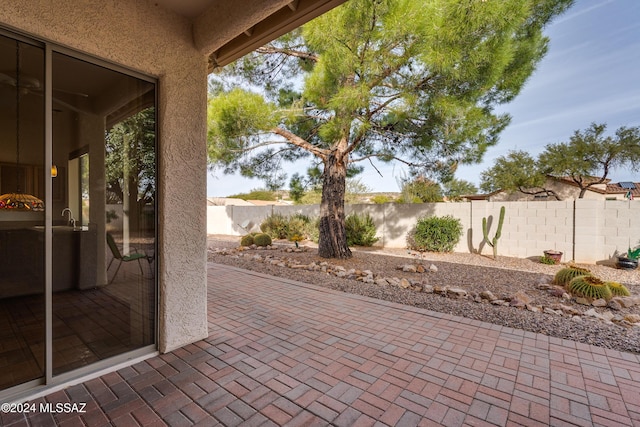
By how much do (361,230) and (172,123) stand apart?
8649mm

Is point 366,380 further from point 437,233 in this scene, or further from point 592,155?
point 592,155

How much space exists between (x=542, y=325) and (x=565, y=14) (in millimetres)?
6664

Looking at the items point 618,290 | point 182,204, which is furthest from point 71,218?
point 618,290

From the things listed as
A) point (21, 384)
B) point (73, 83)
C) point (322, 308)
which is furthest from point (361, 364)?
point (73, 83)

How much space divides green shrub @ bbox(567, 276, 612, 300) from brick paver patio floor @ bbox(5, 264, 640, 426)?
2.27 metres

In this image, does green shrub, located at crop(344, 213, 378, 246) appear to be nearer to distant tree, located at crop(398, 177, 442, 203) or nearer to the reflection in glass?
distant tree, located at crop(398, 177, 442, 203)

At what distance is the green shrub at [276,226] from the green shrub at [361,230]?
3.13 metres

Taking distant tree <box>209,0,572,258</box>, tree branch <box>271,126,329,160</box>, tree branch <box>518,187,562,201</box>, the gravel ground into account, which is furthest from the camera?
tree branch <box>518,187,562,201</box>

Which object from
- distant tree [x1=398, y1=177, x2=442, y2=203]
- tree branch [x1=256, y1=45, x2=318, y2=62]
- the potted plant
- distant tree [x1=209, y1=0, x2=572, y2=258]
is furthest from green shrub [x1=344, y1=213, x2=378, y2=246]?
the potted plant

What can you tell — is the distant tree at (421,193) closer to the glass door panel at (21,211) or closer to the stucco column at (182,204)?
the stucco column at (182,204)

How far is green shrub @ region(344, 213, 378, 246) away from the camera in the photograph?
35.1ft

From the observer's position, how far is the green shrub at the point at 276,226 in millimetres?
12818

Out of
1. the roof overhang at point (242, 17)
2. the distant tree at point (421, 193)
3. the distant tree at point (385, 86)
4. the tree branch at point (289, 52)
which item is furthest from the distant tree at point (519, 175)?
the roof overhang at point (242, 17)

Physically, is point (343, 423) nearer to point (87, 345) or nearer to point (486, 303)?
point (87, 345)
